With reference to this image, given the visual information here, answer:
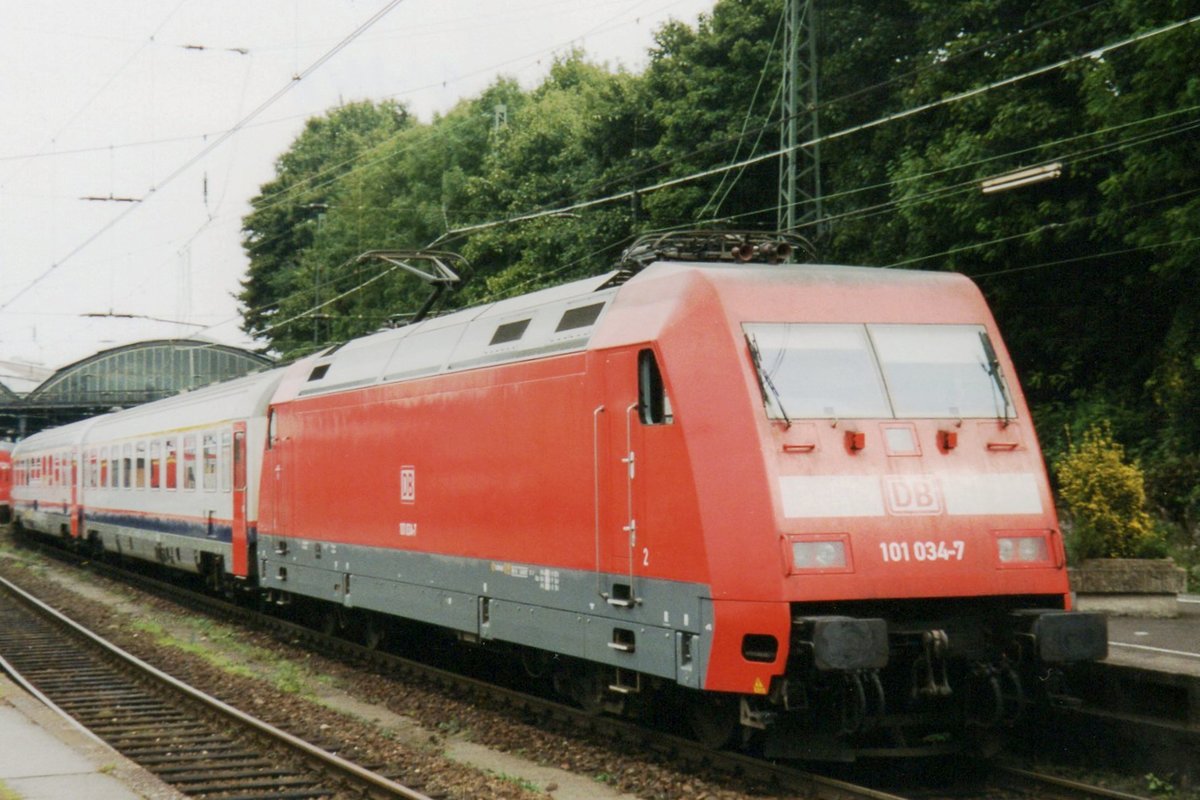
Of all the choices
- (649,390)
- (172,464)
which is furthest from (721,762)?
(172,464)

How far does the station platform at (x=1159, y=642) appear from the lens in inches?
412

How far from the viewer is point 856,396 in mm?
8992

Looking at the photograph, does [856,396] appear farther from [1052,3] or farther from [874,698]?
[1052,3]

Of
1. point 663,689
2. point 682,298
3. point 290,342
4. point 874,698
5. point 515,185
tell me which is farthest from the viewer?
point 290,342

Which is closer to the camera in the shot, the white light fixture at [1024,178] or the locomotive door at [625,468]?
the locomotive door at [625,468]

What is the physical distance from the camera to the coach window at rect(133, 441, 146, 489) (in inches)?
1068

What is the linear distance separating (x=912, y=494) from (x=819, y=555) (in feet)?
2.73

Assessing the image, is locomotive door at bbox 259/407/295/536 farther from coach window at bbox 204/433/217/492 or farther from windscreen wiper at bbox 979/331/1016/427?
windscreen wiper at bbox 979/331/1016/427

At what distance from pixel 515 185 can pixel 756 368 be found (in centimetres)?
3786

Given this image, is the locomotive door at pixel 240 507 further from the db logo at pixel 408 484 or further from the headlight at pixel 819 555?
the headlight at pixel 819 555

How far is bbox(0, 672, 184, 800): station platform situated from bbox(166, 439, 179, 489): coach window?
12.5 m

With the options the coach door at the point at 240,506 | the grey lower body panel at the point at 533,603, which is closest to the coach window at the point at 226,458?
the coach door at the point at 240,506

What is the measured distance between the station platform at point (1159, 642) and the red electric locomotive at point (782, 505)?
1.79 metres

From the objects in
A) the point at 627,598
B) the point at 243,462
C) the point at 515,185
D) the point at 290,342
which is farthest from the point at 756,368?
the point at 290,342
